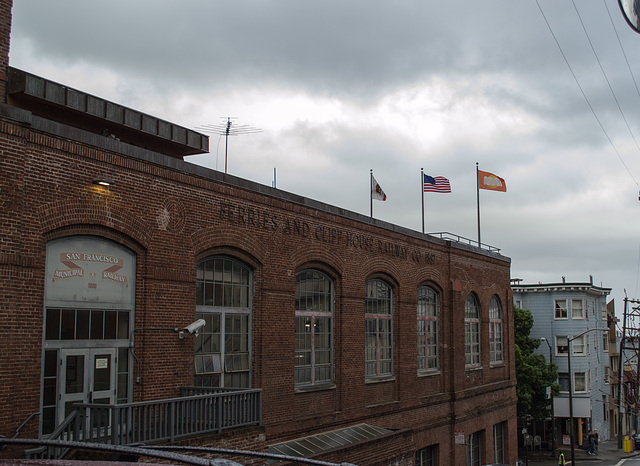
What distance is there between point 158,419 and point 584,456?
143ft

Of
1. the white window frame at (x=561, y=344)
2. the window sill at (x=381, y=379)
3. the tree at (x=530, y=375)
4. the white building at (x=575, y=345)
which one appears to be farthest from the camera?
the white window frame at (x=561, y=344)

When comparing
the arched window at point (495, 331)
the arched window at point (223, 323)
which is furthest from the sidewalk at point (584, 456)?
the arched window at point (223, 323)

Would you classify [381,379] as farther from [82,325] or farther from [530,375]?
[530,375]

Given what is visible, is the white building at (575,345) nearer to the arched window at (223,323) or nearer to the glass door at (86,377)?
the arched window at (223,323)

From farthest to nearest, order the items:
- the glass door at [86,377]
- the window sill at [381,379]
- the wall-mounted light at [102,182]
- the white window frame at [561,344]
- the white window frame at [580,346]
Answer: the white window frame at [561,344] → the white window frame at [580,346] → the window sill at [381,379] → the wall-mounted light at [102,182] → the glass door at [86,377]

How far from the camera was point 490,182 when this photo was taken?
35.6 metres

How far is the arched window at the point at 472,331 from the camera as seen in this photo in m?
31.9

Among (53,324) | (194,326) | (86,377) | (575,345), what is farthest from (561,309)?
(53,324)

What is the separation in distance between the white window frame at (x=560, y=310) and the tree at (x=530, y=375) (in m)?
6.22

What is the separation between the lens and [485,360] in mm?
33688

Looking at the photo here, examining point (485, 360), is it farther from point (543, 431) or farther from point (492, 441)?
point (543, 431)

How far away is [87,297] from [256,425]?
15.5ft

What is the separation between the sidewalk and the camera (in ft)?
153

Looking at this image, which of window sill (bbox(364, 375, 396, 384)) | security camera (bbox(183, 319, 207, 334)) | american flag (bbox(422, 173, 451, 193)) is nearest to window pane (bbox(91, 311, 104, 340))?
security camera (bbox(183, 319, 207, 334))
